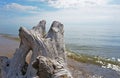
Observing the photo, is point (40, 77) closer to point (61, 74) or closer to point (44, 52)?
point (61, 74)

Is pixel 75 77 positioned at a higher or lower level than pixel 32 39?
lower

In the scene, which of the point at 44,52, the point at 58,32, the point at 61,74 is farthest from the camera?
the point at 58,32

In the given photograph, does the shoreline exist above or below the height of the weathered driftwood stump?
Answer: below

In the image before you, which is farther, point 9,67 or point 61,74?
point 9,67

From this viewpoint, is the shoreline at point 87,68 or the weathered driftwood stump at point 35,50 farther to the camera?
the shoreline at point 87,68

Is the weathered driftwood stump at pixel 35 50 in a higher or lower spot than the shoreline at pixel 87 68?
higher

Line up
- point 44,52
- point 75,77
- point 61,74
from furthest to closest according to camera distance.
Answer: point 75,77 < point 44,52 < point 61,74

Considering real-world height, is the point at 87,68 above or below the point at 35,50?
below

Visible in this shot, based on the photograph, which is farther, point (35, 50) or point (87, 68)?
point (87, 68)

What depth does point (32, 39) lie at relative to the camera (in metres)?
13.2

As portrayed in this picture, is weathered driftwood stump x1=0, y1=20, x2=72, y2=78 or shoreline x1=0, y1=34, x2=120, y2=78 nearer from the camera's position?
weathered driftwood stump x1=0, y1=20, x2=72, y2=78

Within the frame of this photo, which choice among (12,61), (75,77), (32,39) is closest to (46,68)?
(32,39)

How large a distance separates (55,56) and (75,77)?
35.6 ft

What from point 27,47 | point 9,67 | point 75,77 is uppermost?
point 27,47
